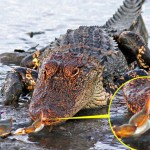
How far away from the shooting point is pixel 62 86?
7.90m

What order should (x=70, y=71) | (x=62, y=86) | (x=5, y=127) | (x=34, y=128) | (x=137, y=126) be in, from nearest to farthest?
(x=137, y=126)
(x=34, y=128)
(x=5, y=127)
(x=62, y=86)
(x=70, y=71)

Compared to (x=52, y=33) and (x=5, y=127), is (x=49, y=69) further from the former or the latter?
(x=52, y=33)

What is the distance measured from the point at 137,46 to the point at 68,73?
281cm

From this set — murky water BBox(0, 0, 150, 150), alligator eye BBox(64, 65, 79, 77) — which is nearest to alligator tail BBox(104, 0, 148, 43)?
murky water BBox(0, 0, 150, 150)

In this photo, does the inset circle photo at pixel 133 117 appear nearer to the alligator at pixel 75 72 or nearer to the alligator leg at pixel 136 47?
the alligator at pixel 75 72

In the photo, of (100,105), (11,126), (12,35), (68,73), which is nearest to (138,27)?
(12,35)

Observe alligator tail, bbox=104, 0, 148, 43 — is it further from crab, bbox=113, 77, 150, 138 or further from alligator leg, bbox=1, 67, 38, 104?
crab, bbox=113, 77, 150, 138

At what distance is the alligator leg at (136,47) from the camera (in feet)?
34.6

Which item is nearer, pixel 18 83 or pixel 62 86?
pixel 62 86

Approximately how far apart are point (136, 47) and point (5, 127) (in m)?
3.73

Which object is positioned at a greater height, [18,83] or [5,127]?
[18,83]

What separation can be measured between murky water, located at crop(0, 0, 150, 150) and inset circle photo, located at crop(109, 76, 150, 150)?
0.29m

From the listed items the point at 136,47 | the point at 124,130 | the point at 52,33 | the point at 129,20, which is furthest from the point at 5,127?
the point at 52,33

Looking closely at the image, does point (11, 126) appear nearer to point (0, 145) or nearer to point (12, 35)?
point (0, 145)
